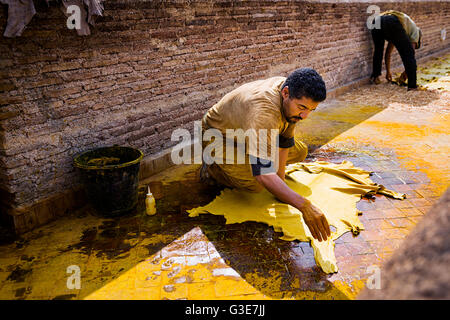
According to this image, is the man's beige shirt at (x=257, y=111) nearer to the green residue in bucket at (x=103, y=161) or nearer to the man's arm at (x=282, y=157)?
the man's arm at (x=282, y=157)

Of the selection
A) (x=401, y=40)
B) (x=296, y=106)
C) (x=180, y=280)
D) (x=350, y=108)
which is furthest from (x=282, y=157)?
(x=401, y=40)

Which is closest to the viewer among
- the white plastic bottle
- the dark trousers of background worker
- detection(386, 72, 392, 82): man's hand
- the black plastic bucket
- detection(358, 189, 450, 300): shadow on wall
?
detection(358, 189, 450, 300): shadow on wall

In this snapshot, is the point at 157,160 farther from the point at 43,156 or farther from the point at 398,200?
the point at 398,200

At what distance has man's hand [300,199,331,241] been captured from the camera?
2775 mm

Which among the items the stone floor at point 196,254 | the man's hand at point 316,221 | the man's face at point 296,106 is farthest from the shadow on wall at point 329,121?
the man's hand at point 316,221

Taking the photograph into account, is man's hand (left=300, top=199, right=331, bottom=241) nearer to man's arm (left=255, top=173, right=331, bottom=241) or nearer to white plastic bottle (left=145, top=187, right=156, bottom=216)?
man's arm (left=255, top=173, right=331, bottom=241)

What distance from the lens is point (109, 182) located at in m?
3.71

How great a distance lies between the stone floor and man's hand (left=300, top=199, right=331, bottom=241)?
39 centimetres

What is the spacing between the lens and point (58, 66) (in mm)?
3662

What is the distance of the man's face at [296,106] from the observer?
315cm

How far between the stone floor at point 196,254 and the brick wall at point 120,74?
2.21 ft

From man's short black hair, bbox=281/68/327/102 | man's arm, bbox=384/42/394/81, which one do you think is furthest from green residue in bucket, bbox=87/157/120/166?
man's arm, bbox=384/42/394/81

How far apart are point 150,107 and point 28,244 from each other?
2229 millimetres
